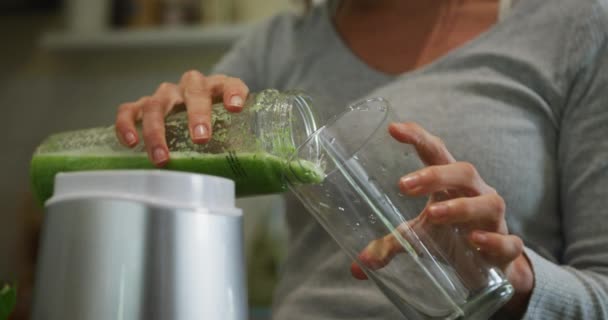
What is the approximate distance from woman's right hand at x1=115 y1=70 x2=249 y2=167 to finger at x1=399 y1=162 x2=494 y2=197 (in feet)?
0.48

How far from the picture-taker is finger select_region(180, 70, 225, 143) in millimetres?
456

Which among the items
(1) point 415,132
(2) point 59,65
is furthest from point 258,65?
(2) point 59,65

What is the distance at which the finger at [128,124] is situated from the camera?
488mm

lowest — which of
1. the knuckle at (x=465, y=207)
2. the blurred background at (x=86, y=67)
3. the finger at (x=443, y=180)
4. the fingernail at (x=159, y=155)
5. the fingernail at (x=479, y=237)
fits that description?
the blurred background at (x=86, y=67)

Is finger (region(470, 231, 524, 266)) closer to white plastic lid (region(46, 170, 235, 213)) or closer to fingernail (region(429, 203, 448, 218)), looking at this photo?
fingernail (region(429, 203, 448, 218))

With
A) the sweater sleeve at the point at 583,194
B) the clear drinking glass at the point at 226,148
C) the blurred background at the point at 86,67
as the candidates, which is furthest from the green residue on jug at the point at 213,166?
the blurred background at the point at 86,67

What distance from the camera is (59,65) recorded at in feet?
6.15

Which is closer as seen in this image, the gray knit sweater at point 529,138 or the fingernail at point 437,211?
the fingernail at point 437,211

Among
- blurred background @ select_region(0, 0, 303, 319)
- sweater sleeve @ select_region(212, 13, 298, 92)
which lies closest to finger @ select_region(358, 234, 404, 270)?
sweater sleeve @ select_region(212, 13, 298, 92)

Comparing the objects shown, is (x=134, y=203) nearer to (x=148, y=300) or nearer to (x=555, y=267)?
(x=148, y=300)

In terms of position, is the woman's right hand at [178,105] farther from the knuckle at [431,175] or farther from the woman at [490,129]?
the knuckle at [431,175]

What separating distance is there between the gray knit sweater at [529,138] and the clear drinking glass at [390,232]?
11cm

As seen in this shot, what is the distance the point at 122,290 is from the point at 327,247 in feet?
1.23

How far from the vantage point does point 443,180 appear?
44 centimetres
